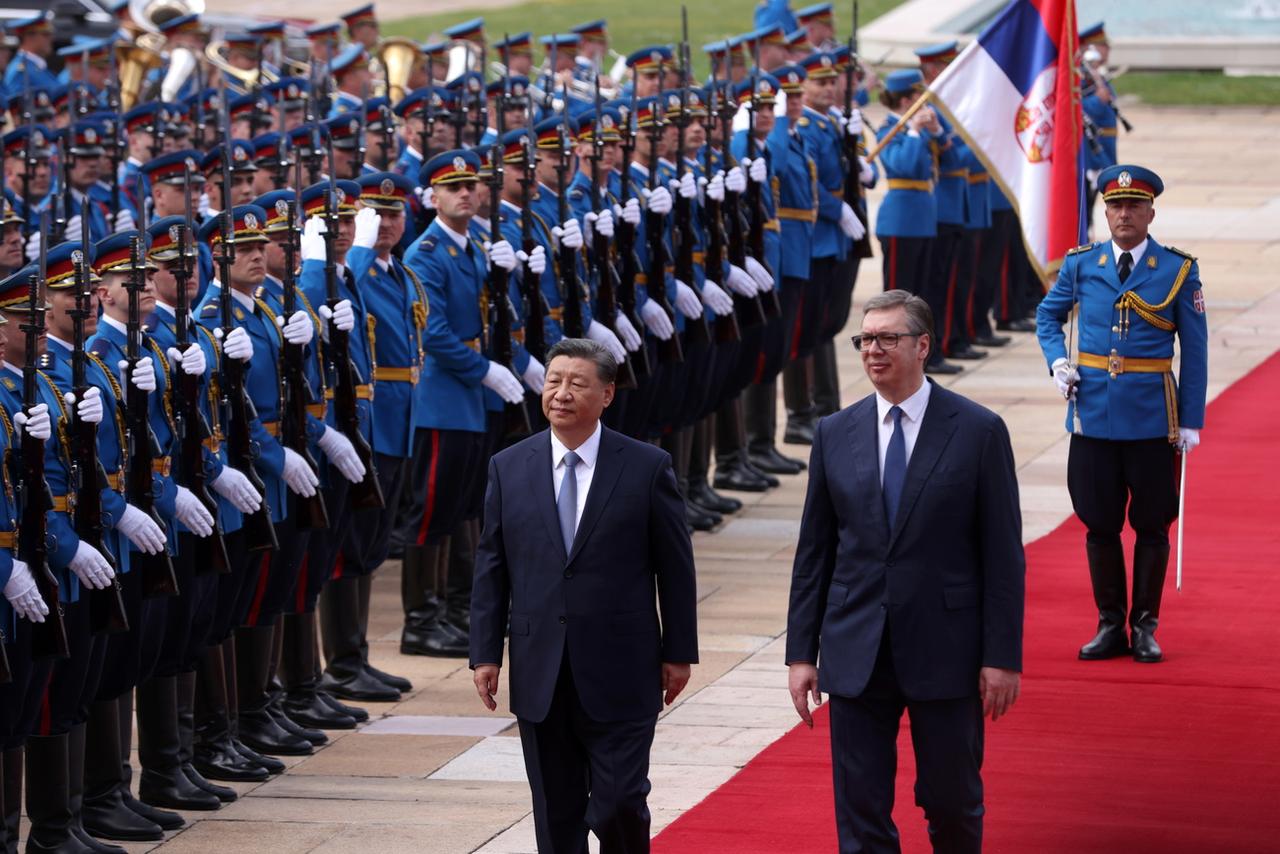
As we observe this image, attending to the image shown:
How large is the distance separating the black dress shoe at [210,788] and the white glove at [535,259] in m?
2.82

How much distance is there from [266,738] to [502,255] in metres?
2.19

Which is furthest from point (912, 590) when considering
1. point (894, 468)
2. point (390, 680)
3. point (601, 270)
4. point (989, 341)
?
point (989, 341)

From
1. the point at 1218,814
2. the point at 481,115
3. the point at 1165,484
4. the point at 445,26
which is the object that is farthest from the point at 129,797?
the point at 445,26

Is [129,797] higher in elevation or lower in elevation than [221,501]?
lower

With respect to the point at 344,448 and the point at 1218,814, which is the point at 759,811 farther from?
the point at 344,448

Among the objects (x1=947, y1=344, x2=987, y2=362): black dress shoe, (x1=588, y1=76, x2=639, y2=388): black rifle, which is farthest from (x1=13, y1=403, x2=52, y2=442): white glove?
(x1=947, y1=344, x2=987, y2=362): black dress shoe

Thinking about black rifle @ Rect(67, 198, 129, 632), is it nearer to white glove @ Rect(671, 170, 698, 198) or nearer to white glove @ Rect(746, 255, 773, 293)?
white glove @ Rect(671, 170, 698, 198)

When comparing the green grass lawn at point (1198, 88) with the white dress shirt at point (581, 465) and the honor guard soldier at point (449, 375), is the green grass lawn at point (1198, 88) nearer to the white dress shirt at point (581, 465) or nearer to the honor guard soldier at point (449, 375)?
the honor guard soldier at point (449, 375)

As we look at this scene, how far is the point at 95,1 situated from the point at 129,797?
17.5 m

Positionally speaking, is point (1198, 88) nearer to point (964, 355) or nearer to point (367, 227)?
point (964, 355)

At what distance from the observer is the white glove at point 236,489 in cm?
786

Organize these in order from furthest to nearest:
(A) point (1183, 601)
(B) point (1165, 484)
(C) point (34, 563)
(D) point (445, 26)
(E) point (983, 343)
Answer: (D) point (445, 26), (E) point (983, 343), (A) point (1183, 601), (B) point (1165, 484), (C) point (34, 563)

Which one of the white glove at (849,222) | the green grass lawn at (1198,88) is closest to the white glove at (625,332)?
the white glove at (849,222)

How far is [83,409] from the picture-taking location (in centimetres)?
699
